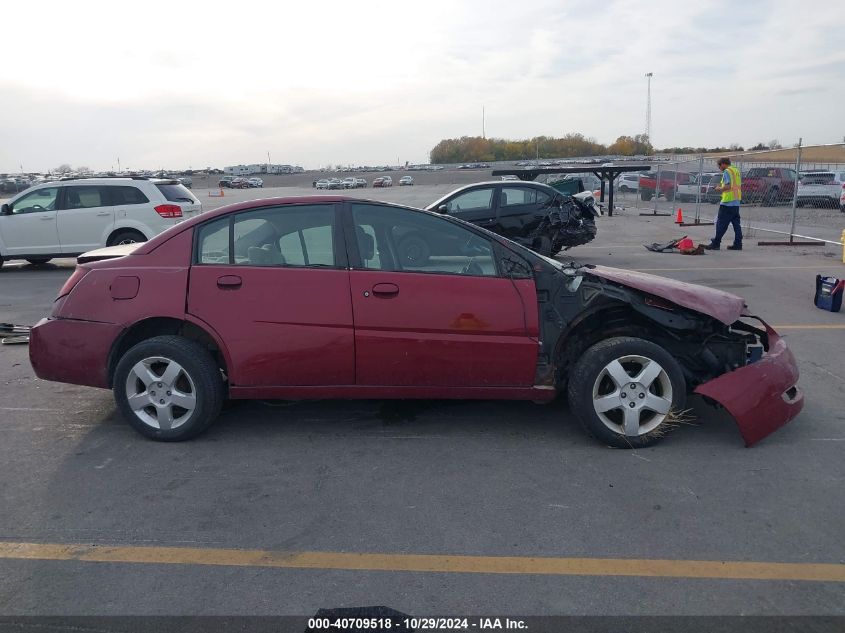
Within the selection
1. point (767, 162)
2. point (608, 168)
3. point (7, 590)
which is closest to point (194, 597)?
point (7, 590)

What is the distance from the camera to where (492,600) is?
3080 mm

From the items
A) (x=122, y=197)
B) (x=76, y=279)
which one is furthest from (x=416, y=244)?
(x=122, y=197)

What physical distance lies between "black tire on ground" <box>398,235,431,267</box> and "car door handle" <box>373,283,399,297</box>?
196 millimetres

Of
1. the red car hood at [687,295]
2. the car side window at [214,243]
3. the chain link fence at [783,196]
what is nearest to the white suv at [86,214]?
the car side window at [214,243]

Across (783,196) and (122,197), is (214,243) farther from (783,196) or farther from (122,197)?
(783,196)

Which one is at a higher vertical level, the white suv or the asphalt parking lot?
the white suv

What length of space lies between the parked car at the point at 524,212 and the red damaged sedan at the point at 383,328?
8.18 meters

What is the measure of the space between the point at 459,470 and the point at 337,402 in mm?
1606

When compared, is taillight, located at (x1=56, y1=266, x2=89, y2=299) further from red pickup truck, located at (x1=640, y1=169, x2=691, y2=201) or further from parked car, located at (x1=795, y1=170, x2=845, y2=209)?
red pickup truck, located at (x1=640, y1=169, x2=691, y2=201)

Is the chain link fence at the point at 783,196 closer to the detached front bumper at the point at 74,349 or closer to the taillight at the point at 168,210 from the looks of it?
the taillight at the point at 168,210

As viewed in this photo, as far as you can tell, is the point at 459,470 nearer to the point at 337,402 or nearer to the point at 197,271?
the point at 337,402

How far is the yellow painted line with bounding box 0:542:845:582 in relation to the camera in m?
3.26

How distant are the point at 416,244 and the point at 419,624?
8.59 ft

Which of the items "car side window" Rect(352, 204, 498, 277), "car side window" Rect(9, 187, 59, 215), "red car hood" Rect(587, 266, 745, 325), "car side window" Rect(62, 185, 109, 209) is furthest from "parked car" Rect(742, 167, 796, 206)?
"car side window" Rect(9, 187, 59, 215)
